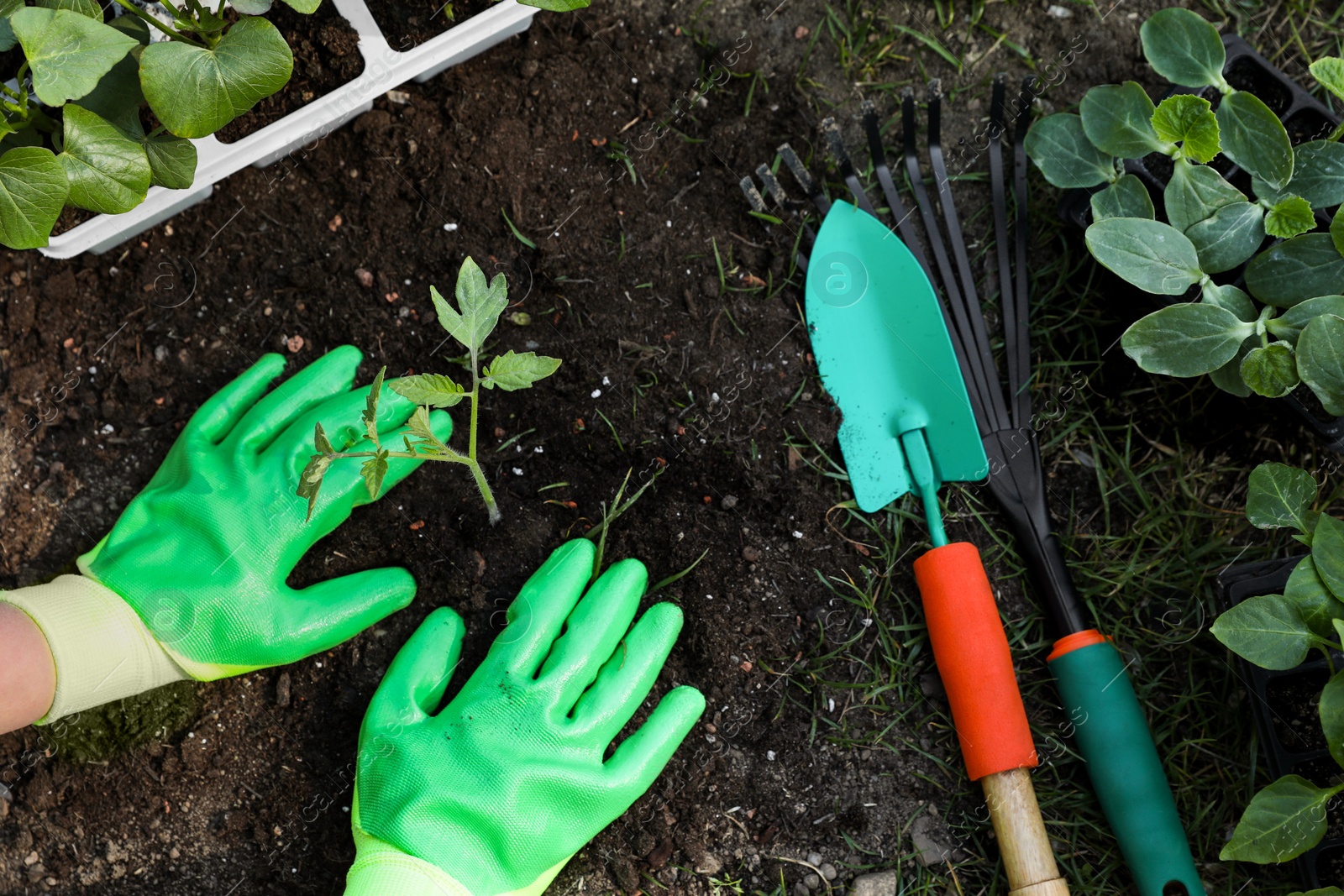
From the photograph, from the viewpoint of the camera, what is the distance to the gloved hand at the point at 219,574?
125 centimetres

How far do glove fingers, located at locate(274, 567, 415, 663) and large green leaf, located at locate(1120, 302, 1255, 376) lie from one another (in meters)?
1.10

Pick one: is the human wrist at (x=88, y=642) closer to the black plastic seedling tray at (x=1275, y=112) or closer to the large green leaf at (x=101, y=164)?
the large green leaf at (x=101, y=164)

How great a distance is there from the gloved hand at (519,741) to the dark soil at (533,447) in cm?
7

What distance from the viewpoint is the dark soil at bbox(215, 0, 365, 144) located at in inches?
49.6

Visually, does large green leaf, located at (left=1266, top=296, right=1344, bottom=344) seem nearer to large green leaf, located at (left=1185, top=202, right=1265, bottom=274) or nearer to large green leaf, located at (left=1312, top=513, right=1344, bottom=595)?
large green leaf, located at (left=1185, top=202, right=1265, bottom=274)

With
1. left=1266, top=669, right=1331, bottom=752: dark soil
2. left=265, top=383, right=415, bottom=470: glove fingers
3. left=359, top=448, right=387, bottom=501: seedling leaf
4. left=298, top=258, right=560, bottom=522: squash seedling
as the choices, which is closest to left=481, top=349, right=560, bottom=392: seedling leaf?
left=298, top=258, right=560, bottom=522: squash seedling

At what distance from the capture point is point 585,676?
4.23ft

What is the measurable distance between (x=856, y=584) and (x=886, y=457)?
21 centimetres

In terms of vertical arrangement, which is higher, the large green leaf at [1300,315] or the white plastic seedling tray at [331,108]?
the white plastic seedling tray at [331,108]

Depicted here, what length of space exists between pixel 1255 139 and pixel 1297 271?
185 millimetres

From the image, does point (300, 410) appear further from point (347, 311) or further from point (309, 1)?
point (309, 1)

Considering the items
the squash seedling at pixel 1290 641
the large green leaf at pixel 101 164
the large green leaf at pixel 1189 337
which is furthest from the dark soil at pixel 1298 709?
the large green leaf at pixel 101 164

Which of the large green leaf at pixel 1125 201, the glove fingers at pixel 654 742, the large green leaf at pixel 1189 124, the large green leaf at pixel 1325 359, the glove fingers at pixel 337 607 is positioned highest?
the large green leaf at pixel 1189 124

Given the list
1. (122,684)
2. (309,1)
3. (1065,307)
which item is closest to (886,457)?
(1065,307)
